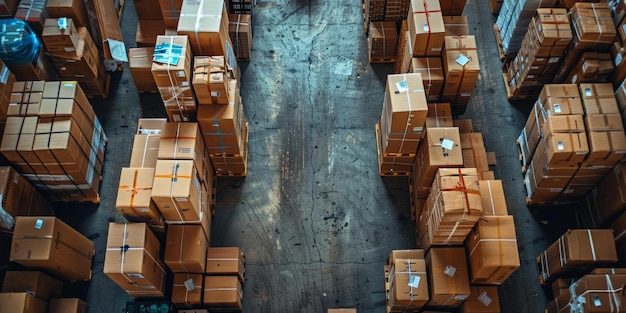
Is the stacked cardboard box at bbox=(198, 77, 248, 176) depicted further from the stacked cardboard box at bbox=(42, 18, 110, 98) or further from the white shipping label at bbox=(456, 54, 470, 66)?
the white shipping label at bbox=(456, 54, 470, 66)

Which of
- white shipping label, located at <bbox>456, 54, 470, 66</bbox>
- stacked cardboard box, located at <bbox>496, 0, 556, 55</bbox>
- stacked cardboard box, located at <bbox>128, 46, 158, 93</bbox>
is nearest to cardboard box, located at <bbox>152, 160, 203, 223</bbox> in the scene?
stacked cardboard box, located at <bbox>128, 46, 158, 93</bbox>

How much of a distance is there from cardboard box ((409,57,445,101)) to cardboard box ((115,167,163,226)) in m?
5.40

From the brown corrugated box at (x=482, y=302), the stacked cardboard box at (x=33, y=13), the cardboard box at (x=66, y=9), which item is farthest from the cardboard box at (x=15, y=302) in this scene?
the brown corrugated box at (x=482, y=302)

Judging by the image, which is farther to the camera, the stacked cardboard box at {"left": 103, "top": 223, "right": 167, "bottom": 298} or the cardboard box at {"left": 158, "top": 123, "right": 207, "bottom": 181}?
the cardboard box at {"left": 158, "top": 123, "right": 207, "bottom": 181}

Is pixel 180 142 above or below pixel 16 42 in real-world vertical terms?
below

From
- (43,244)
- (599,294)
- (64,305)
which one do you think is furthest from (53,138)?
(599,294)

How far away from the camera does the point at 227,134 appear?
10281 mm

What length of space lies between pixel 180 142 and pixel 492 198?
5.39m

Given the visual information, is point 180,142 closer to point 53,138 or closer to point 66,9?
point 53,138

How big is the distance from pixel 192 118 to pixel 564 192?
7.25m

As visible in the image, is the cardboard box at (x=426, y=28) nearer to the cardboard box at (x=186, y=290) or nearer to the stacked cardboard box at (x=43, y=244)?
the cardboard box at (x=186, y=290)

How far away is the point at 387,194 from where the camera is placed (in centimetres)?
1143

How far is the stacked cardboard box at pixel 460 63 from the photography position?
10.6 m

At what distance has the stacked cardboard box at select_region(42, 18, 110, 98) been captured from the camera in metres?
11.1
